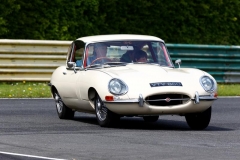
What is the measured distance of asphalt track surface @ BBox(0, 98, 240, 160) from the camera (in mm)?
9031

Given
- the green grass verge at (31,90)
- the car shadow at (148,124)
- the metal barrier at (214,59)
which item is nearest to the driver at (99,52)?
the car shadow at (148,124)

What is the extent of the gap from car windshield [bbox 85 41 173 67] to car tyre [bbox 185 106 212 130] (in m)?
1.17

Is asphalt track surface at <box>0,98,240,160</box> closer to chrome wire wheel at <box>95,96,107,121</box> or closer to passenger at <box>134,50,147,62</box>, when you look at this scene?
chrome wire wheel at <box>95,96,107,121</box>

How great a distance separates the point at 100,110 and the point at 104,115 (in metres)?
0.14

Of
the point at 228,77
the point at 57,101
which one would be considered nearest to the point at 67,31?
the point at 228,77

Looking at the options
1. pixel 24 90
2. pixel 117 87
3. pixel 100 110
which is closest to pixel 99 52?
pixel 100 110

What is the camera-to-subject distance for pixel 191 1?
26.5 m

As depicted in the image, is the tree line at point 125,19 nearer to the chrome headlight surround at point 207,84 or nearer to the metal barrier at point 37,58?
the metal barrier at point 37,58

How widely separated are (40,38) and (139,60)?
406 inches

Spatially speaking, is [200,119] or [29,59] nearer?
[200,119]

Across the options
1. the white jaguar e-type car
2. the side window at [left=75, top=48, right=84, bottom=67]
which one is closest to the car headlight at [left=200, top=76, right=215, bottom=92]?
the white jaguar e-type car

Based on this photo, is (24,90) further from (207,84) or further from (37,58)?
(207,84)

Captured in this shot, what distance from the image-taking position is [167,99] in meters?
11.8

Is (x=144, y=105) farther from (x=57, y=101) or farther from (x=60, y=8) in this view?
(x=60, y=8)
